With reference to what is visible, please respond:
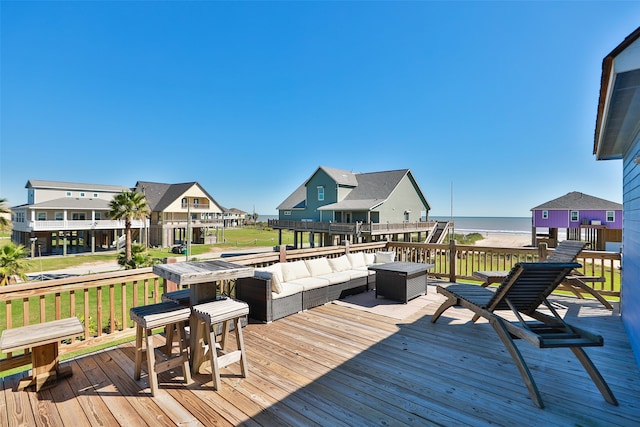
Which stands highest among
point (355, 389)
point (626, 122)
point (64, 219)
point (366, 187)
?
point (366, 187)

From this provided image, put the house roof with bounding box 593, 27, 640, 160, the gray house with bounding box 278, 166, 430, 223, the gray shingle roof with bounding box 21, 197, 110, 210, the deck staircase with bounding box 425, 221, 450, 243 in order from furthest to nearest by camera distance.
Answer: the gray shingle roof with bounding box 21, 197, 110, 210 → the deck staircase with bounding box 425, 221, 450, 243 → the gray house with bounding box 278, 166, 430, 223 → the house roof with bounding box 593, 27, 640, 160

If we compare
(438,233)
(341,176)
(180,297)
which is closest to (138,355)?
(180,297)

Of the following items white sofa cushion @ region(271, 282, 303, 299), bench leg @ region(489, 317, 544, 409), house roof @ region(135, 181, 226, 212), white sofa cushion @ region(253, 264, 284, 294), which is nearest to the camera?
bench leg @ region(489, 317, 544, 409)

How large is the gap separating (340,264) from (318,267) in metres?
0.63

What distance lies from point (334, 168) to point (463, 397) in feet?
76.3

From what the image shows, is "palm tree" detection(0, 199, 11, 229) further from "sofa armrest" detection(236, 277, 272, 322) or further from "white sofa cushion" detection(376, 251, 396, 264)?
"white sofa cushion" detection(376, 251, 396, 264)

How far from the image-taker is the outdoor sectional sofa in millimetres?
4449

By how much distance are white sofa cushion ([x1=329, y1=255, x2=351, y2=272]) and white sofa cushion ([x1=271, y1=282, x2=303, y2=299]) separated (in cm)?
129

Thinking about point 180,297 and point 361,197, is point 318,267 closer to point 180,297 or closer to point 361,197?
point 180,297

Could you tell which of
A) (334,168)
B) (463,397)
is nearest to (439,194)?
(334,168)

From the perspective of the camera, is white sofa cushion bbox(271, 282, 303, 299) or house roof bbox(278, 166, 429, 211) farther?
house roof bbox(278, 166, 429, 211)

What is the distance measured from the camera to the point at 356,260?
21.1 ft

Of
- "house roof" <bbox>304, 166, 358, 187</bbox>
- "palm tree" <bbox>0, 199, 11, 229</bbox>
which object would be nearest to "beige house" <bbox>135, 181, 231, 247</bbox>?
"house roof" <bbox>304, 166, 358, 187</bbox>

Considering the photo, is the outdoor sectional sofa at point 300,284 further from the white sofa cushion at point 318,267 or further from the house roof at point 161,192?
the house roof at point 161,192
